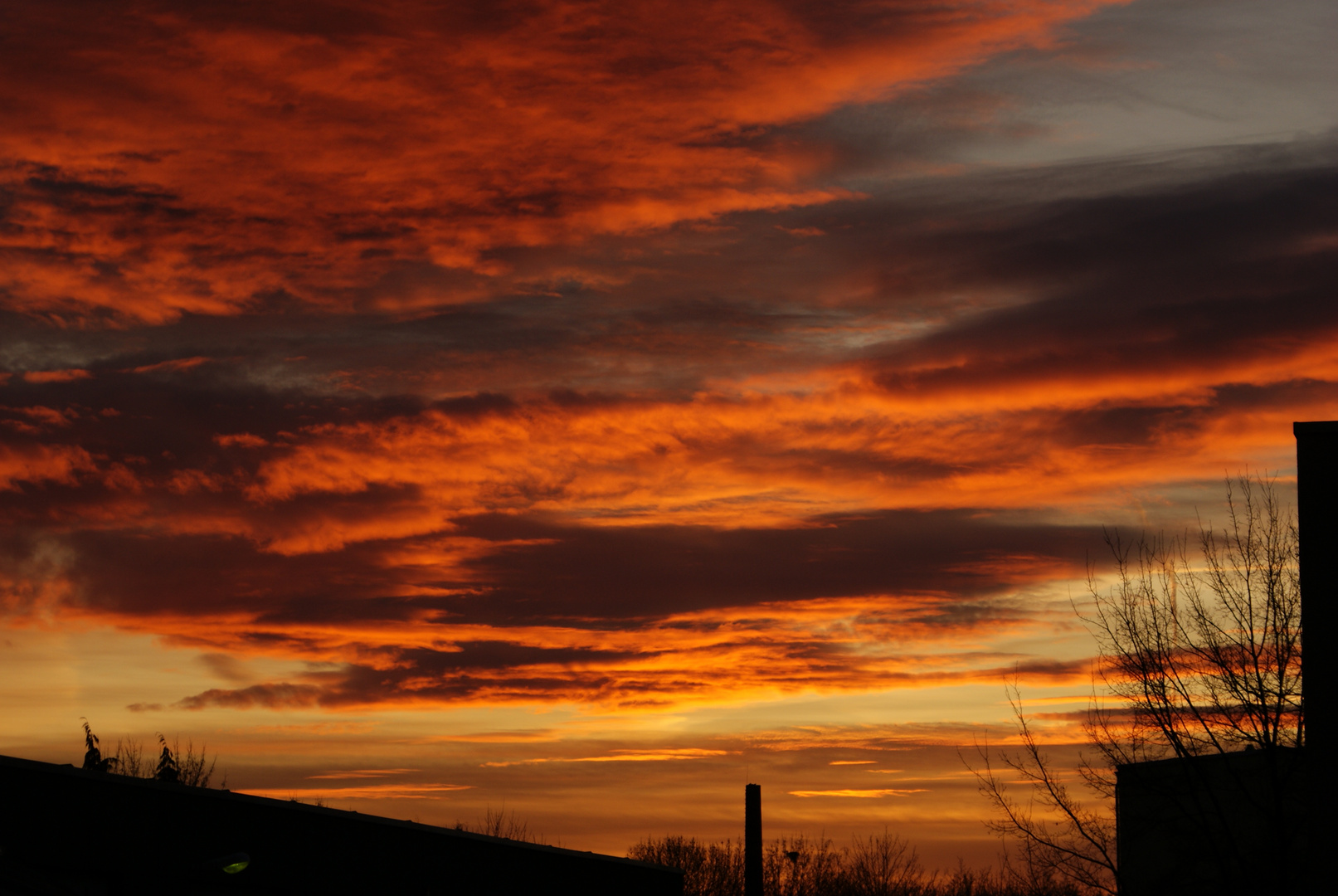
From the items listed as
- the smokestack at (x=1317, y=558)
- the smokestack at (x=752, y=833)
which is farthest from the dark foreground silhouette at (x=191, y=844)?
the smokestack at (x=752, y=833)

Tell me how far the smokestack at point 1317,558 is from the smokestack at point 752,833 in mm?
29395

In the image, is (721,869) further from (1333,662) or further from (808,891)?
(1333,662)

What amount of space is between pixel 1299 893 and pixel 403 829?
2067 centimetres

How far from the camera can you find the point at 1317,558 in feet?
54.1

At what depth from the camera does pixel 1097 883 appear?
1334 inches

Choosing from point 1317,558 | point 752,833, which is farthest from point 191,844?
point 752,833

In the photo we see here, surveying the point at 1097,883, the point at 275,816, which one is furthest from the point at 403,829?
the point at 1097,883

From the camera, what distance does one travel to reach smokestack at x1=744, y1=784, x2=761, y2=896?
4297 centimetres

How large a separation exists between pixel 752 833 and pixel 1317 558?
30.1 metres

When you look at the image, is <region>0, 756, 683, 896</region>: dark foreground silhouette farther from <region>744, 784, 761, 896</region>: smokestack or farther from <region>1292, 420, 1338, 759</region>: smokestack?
<region>744, 784, 761, 896</region>: smokestack

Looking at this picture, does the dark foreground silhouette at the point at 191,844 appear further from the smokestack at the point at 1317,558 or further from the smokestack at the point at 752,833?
the smokestack at the point at 752,833

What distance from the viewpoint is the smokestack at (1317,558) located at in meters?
16.0

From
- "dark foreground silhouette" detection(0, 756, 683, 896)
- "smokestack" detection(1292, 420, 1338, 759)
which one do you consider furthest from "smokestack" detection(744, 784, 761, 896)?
"smokestack" detection(1292, 420, 1338, 759)

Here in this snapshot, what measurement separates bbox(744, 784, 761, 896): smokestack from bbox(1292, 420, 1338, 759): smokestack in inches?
1157
